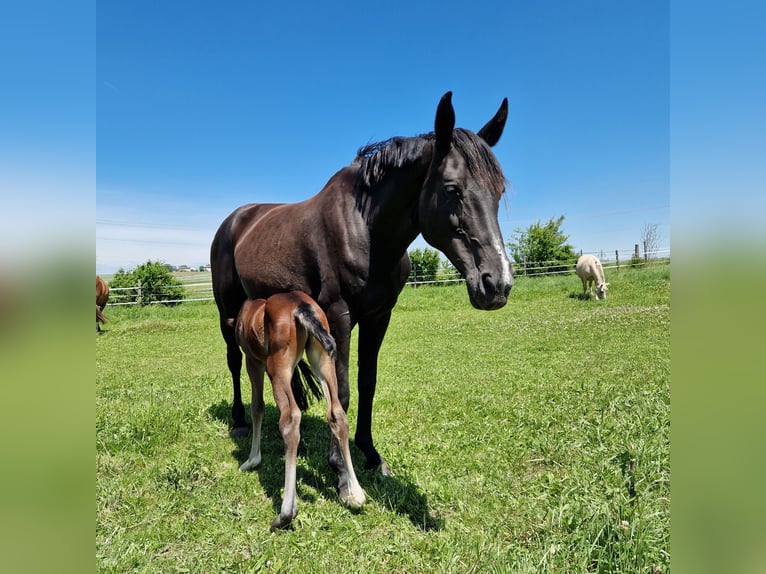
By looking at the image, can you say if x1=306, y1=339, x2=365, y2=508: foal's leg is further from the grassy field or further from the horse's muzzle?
the horse's muzzle

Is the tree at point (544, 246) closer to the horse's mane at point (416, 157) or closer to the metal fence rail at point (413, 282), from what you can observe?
the metal fence rail at point (413, 282)

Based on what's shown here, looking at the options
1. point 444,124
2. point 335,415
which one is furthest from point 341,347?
point 444,124

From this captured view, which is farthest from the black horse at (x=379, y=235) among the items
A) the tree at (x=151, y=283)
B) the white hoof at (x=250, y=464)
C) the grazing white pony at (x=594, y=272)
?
the tree at (x=151, y=283)

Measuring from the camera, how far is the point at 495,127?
8.98 ft

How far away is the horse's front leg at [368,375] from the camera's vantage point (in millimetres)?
3182

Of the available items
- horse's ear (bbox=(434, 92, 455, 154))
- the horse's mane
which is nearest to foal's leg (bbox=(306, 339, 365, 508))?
the horse's mane

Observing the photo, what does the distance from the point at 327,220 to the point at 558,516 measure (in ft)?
8.20

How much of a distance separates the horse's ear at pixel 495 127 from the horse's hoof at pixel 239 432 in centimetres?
373

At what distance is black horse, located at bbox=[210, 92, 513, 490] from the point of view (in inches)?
91.0

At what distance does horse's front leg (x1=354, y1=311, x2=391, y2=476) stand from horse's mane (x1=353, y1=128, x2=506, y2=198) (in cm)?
113

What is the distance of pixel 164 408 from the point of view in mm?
4488

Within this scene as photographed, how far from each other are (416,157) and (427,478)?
2.51 m
